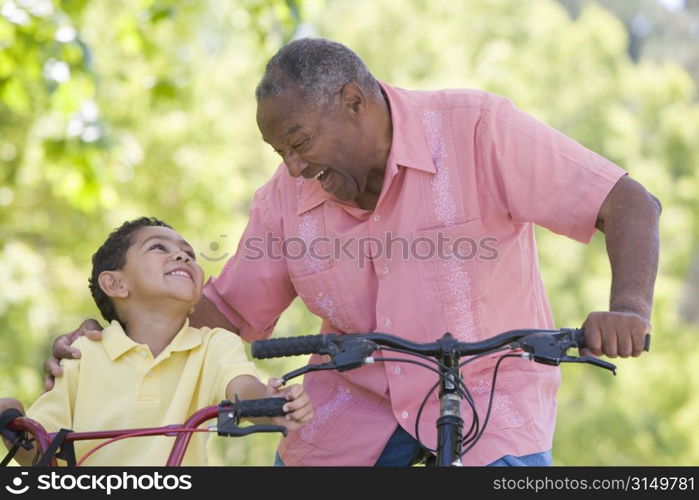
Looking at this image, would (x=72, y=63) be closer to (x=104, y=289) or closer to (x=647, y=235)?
(x=104, y=289)

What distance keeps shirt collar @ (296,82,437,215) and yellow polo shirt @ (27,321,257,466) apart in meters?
0.57

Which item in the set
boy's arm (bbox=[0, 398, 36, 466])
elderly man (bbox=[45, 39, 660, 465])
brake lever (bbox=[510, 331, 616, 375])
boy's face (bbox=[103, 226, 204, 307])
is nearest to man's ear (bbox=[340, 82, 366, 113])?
elderly man (bbox=[45, 39, 660, 465])

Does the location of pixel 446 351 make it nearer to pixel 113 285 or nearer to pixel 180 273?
pixel 180 273

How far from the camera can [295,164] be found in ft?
12.6

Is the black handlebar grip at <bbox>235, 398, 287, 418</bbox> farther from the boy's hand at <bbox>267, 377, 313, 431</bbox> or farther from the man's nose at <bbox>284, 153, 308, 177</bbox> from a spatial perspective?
the man's nose at <bbox>284, 153, 308, 177</bbox>

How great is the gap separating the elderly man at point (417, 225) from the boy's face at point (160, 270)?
0.20 meters

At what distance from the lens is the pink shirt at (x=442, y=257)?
3695mm

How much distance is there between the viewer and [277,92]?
3.80 meters

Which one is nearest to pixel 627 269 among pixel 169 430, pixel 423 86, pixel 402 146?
pixel 402 146

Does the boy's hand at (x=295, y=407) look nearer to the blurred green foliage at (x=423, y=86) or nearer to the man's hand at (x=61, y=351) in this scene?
the man's hand at (x=61, y=351)

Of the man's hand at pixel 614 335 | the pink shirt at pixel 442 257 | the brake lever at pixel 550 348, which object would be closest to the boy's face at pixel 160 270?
the pink shirt at pixel 442 257

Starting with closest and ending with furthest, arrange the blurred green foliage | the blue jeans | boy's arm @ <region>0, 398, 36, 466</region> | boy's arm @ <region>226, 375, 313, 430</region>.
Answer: boy's arm @ <region>226, 375, 313, 430</region>, boy's arm @ <region>0, 398, 36, 466</region>, the blue jeans, the blurred green foliage

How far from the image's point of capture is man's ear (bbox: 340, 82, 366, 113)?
3879 mm
